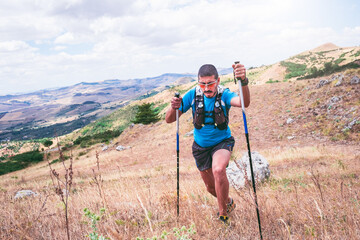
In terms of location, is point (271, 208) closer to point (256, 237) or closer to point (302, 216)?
point (302, 216)

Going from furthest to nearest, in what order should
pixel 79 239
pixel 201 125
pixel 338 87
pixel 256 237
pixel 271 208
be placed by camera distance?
1. pixel 338 87
2. pixel 201 125
3. pixel 271 208
4. pixel 79 239
5. pixel 256 237

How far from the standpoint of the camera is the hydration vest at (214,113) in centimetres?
325

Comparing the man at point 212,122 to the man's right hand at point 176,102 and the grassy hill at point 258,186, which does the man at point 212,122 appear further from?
the grassy hill at point 258,186

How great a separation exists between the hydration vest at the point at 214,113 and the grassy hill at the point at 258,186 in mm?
1067

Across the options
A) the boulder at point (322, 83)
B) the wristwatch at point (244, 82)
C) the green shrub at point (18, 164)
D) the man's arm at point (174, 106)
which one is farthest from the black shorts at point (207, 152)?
the green shrub at point (18, 164)

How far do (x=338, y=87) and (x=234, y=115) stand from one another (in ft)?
30.9

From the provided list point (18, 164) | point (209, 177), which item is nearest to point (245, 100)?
point (209, 177)

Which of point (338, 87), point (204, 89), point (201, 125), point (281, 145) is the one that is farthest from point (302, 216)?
point (338, 87)

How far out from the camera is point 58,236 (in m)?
2.89

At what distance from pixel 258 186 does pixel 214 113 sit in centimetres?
234

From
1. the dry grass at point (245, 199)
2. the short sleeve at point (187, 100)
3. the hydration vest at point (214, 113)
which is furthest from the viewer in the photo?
the short sleeve at point (187, 100)

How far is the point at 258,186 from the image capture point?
15.1 feet

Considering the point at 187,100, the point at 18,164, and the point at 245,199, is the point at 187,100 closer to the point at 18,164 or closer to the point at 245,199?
the point at 245,199

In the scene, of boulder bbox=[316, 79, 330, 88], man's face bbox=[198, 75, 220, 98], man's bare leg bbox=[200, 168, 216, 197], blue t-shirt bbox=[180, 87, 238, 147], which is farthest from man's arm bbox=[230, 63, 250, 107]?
boulder bbox=[316, 79, 330, 88]
